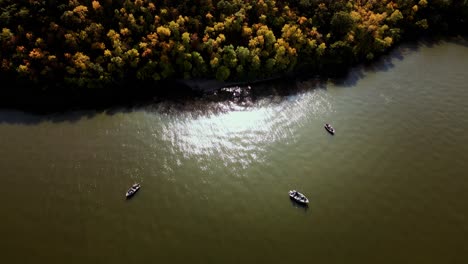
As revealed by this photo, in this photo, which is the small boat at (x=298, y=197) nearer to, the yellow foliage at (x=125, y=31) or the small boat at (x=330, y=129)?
the small boat at (x=330, y=129)

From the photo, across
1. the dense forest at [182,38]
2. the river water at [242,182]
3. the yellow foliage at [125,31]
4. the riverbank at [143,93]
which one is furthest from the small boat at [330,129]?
the yellow foliage at [125,31]

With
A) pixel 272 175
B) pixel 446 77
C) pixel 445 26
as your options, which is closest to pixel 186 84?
pixel 272 175

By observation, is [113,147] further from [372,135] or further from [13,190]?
[372,135]

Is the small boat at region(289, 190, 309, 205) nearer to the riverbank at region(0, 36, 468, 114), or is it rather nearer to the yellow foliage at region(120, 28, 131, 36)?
the riverbank at region(0, 36, 468, 114)

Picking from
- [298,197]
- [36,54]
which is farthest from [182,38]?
[298,197]

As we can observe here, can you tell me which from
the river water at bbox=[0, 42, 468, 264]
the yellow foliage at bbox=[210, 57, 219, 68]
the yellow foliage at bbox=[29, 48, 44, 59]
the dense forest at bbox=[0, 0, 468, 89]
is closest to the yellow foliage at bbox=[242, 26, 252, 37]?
the dense forest at bbox=[0, 0, 468, 89]
